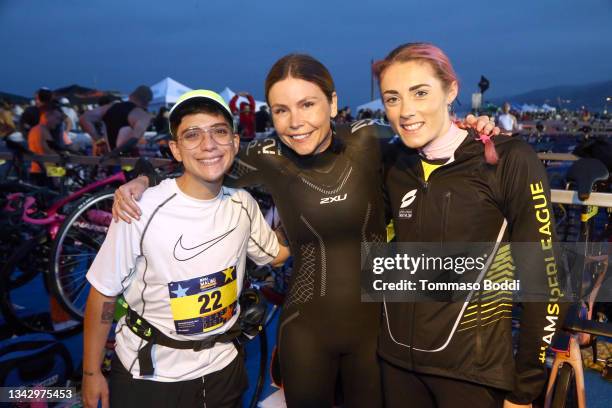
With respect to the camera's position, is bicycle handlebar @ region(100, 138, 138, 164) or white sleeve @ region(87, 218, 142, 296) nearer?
white sleeve @ region(87, 218, 142, 296)

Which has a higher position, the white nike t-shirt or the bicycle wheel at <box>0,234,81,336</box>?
the white nike t-shirt

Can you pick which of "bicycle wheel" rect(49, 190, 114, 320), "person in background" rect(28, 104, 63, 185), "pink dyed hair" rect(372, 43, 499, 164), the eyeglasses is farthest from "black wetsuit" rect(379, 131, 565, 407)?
"person in background" rect(28, 104, 63, 185)

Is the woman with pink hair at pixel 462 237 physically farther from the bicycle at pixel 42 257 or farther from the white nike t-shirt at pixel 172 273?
the bicycle at pixel 42 257

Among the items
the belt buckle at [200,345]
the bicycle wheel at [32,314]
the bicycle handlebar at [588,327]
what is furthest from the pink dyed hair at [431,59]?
the bicycle wheel at [32,314]

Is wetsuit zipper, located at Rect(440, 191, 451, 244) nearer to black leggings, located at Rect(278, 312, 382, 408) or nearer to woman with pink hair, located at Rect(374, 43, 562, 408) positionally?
woman with pink hair, located at Rect(374, 43, 562, 408)

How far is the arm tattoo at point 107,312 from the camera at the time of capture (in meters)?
1.83

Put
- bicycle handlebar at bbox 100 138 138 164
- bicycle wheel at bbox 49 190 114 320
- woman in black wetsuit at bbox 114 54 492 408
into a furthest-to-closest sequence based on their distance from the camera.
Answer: bicycle handlebar at bbox 100 138 138 164
bicycle wheel at bbox 49 190 114 320
woman in black wetsuit at bbox 114 54 492 408

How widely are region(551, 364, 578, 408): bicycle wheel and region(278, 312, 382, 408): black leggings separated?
79 cm

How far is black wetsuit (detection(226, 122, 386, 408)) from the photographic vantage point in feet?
7.00

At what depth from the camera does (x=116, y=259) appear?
70.8 inches

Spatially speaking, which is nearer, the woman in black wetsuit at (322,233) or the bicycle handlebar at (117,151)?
the woman in black wetsuit at (322,233)

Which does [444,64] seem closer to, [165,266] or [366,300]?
[366,300]

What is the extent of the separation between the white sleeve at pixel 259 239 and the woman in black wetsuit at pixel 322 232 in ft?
0.38

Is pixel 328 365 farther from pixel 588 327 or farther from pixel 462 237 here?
pixel 588 327
